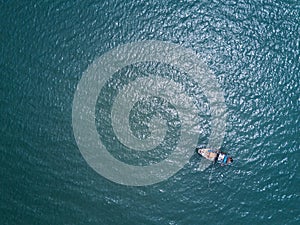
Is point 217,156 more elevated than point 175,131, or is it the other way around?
point 175,131

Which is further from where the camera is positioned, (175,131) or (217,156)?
(175,131)

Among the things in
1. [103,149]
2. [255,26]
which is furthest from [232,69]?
[103,149]

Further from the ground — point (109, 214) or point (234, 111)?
point (234, 111)

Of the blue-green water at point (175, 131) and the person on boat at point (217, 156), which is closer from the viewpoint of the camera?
the blue-green water at point (175, 131)

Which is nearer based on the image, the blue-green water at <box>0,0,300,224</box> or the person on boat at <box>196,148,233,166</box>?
the blue-green water at <box>0,0,300,224</box>

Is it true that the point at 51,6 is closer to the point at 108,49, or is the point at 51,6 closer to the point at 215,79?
the point at 108,49
